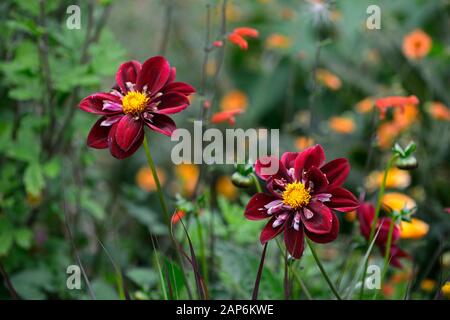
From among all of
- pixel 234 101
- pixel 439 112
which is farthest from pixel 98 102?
pixel 234 101

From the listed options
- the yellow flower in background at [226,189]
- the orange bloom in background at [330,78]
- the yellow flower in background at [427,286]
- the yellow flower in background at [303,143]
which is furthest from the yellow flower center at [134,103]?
the yellow flower in background at [226,189]

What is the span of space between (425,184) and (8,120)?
97cm

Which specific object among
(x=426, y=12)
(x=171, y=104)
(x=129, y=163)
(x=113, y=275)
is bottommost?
(x=113, y=275)

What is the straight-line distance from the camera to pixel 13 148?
1.23 m

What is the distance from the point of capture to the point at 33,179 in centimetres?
119

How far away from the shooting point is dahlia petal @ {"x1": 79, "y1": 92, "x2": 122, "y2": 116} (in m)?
0.79

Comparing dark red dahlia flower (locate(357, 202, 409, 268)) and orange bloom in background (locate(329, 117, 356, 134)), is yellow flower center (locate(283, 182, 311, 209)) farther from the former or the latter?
orange bloom in background (locate(329, 117, 356, 134))

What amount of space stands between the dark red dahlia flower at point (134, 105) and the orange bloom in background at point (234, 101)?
1429mm

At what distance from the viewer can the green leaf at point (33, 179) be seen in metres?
1.17

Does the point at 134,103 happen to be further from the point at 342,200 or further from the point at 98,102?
the point at 342,200

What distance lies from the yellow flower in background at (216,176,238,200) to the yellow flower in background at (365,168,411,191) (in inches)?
24.6

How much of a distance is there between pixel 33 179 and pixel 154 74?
485 mm
